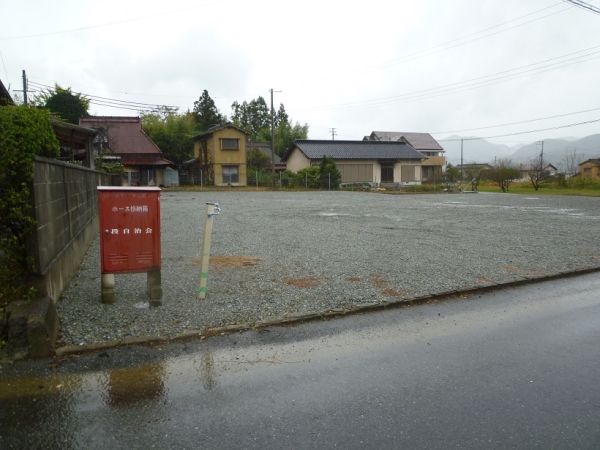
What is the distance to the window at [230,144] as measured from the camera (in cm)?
4019

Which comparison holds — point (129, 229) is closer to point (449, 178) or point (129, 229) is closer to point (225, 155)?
point (225, 155)

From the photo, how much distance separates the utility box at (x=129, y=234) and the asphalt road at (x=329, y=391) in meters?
1.27

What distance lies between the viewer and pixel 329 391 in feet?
11.1

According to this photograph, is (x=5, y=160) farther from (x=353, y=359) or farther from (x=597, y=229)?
(x=597, y=229)

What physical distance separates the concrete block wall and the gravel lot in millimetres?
307

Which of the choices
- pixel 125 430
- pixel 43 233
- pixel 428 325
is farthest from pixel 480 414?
pixel 43 233

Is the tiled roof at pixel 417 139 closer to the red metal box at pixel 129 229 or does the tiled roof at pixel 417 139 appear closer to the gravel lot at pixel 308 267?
the gravel lot at pixel 308 267

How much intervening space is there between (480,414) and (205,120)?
5748cm

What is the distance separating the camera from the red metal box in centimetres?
488

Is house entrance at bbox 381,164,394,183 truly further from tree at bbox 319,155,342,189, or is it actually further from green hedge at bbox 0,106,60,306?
green hedge at bbox 0,106,60,306

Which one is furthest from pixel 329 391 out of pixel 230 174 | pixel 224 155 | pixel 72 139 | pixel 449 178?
pixel 449 178

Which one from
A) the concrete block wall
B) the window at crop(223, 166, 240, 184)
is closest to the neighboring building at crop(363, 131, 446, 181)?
the window at crop(223, 166, 240, 184)

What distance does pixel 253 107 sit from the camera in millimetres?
84500

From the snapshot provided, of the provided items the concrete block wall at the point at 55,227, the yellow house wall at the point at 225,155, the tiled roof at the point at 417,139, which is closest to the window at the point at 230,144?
the yellow house wall at the point at 225,155
